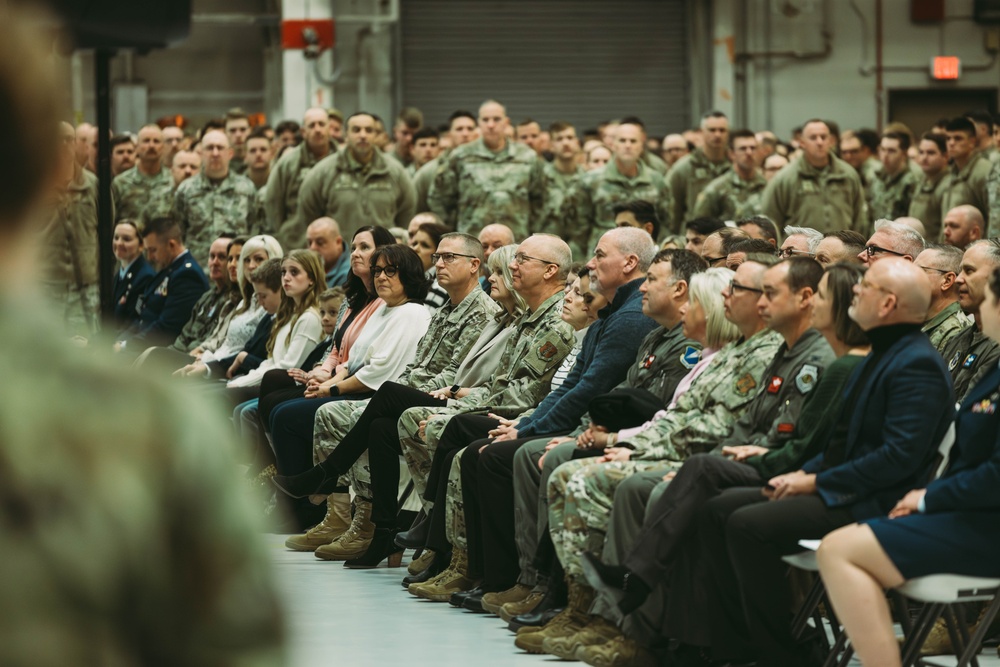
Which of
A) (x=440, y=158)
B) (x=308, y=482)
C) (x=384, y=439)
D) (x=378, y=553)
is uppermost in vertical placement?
(x=440, y=158)

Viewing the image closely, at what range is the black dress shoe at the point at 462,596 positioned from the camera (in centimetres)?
560

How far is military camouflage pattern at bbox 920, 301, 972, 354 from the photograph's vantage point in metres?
4.96

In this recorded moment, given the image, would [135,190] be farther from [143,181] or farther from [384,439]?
[384,439]

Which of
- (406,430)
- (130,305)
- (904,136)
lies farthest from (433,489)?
(904,136)

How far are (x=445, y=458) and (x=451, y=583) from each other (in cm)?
50

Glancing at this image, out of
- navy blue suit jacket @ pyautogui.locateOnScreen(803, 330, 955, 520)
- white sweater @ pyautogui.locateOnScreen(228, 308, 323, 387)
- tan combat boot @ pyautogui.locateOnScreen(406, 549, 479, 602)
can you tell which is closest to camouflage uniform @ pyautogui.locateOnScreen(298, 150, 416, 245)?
white sweater @ pyautogui.locateOnScreen(228, 308, 323, 387)

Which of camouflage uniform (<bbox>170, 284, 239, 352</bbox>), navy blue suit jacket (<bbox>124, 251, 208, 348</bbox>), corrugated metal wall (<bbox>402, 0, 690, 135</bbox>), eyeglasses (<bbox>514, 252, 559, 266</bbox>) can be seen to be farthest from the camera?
corrugated metal wall (<bbox>402, 0, 690, 135</bbox>)

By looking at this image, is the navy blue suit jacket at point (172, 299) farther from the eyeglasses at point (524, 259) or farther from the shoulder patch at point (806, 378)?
the shoulder patch at point (806, 378)

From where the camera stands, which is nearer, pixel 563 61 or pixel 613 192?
pixel 613 192

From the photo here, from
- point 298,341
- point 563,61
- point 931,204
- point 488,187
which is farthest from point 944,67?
point 298,341

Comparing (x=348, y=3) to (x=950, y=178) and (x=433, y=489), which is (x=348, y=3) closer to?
(x=950, y=178)

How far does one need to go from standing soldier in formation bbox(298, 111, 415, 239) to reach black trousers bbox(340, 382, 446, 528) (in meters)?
3.77

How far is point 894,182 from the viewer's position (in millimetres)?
11086

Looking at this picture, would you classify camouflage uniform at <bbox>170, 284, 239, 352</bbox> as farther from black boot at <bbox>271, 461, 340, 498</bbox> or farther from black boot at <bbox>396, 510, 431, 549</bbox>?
black boot at <bbox>396, 510, 431, 549</bbox>
